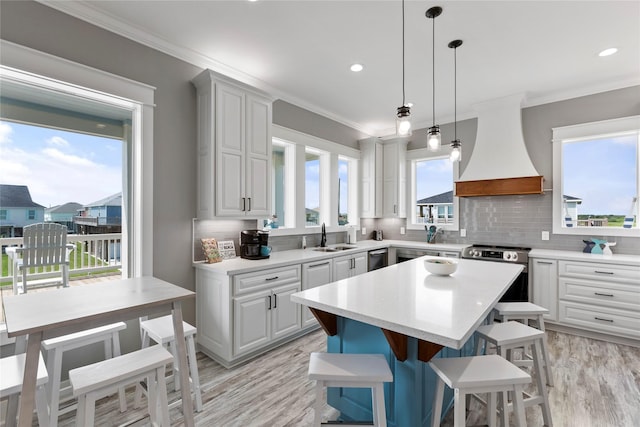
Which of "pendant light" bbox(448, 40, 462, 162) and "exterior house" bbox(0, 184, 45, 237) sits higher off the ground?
"pendant light" bbox(448, 40, 462, 162)

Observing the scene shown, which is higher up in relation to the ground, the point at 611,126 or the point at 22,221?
the point at 611,126

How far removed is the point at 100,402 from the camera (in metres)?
2.19

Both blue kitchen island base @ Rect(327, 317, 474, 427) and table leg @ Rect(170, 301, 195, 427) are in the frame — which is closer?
blue kitchen island base @ Rect(327, 317, 474, 427)

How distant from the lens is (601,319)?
128 inches

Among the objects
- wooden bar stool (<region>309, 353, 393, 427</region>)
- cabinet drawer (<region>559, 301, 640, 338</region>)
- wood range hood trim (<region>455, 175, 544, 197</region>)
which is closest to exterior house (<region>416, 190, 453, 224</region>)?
wood range hood trim (<region>455, 175, 544, 197</region>)

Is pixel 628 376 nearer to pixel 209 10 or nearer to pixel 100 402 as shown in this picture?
pixel 100 402

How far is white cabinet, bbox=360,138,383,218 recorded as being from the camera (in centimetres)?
513

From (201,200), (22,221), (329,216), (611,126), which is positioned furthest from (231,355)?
(611,126)

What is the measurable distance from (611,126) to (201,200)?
4.89 m

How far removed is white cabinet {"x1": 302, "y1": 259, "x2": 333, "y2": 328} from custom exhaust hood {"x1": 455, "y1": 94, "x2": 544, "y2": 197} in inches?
93.2

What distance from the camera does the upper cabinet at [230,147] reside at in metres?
2.85

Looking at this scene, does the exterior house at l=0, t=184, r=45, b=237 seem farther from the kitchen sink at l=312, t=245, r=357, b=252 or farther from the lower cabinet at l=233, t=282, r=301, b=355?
the kitchen sink at l=312, t=245, r=357, b=252

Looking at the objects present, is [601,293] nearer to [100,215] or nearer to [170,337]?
[170,337]

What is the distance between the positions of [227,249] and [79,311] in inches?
73.0
